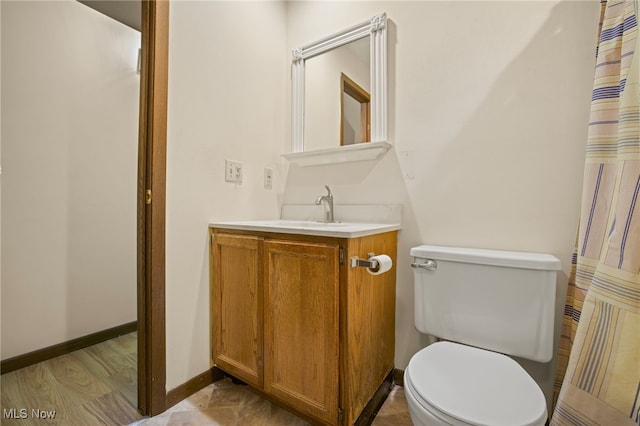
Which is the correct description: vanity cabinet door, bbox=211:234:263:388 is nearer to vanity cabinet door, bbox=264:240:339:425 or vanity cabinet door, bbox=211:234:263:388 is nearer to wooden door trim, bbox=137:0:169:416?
vanity cabinet door, bbox=264:240:339:425

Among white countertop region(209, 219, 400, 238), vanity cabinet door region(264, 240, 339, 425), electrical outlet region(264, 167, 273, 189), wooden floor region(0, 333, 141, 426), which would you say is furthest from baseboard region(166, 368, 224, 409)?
electrical outlet region(264, 167, 273, 189)

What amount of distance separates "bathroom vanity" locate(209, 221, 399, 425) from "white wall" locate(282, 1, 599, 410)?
0.27m

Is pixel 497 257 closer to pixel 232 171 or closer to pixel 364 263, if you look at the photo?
pixel 364 263

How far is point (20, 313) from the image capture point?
1553 mm

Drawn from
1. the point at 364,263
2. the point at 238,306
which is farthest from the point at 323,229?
the point at 238,306

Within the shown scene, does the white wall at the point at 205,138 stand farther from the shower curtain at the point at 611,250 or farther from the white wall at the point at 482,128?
the shower curtain at the point at 611,250

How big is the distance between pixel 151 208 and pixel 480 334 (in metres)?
1.43

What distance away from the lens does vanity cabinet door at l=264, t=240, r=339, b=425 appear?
1.02m

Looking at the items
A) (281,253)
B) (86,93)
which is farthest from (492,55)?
(86,93)

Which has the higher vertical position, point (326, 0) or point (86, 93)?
point (326, 0)

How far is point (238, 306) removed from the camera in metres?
1.32

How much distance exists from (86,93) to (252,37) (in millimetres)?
1165

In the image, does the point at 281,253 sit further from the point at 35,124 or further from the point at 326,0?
the point at 35,124

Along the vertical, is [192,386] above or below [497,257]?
below
